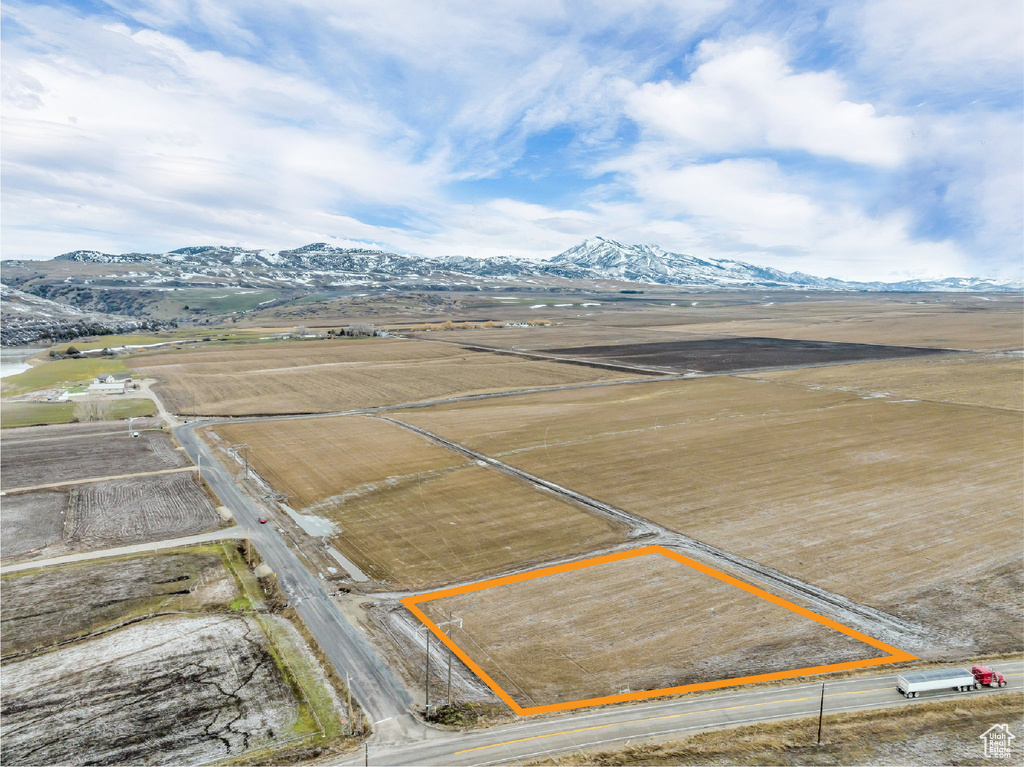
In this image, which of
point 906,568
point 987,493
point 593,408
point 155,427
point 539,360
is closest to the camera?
point 906,568

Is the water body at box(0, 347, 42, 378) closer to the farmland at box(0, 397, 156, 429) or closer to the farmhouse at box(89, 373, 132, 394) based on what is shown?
the farmhouse at box(89, 373, 132, 394)

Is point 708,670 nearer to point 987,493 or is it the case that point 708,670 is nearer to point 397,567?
point 397,567

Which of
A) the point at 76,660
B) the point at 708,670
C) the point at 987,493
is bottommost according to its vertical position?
the point at 76,660

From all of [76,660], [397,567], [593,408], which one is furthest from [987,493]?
[76,660]

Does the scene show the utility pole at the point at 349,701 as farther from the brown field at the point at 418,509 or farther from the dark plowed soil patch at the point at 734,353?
the dark plowed soil patch at the point at 734,353

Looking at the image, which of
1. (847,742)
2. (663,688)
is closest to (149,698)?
(663,688)

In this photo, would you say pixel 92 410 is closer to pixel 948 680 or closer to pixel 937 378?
pixel 948 680

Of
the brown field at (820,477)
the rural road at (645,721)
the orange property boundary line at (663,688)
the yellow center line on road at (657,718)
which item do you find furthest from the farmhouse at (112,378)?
the yellow center line on road at (657,718)
